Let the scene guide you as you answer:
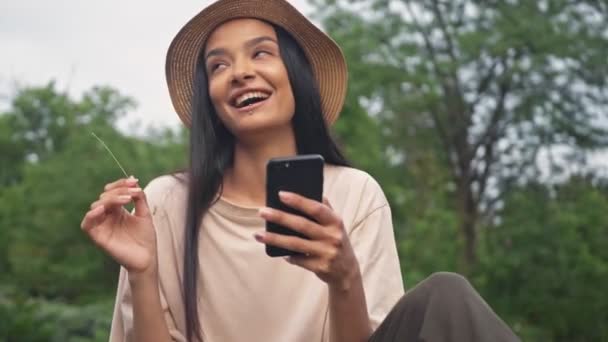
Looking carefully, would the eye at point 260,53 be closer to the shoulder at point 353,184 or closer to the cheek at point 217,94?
the cheek at point 217,94

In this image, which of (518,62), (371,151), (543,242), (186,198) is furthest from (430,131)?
(186,198)

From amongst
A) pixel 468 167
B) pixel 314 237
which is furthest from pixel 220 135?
pixel 468 167

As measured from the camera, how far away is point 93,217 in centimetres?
217

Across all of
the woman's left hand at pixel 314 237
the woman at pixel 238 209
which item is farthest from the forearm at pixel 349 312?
the woman's left hand at pixel 314 237

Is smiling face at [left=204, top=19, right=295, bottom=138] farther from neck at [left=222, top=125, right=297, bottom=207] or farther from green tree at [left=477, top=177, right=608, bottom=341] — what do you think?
green tree at [left=477, top=177, right=608, bottom=341]

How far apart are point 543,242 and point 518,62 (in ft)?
8.17

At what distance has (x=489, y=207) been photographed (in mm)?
13812

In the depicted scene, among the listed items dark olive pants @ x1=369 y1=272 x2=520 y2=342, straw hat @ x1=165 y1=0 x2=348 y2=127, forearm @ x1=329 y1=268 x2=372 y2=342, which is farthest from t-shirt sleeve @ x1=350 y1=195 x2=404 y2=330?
straw hat @ x1=165 y1=0 x2=348 y2=127

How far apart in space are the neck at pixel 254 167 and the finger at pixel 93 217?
0.53 m

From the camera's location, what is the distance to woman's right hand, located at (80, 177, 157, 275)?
2.18m

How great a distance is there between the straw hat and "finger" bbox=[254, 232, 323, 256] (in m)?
0.98

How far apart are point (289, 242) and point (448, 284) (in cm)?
42

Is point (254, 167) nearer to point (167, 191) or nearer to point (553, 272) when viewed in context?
point (167, 191)

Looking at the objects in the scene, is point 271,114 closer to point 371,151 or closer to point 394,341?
point 394,341
